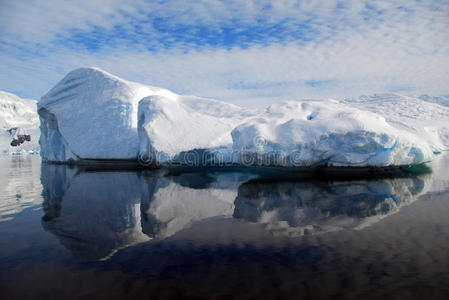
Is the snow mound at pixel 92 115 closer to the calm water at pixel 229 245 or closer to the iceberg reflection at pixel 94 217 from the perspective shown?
the iceberg reflection at pixel 94 217

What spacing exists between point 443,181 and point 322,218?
6.12 metres

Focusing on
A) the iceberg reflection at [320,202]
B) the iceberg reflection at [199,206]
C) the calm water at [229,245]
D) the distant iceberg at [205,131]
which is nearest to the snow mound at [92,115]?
the distant iceberg at [205,131]

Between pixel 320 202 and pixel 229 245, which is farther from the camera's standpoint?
pixel 320 202

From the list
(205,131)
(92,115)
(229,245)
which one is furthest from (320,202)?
(92,115)

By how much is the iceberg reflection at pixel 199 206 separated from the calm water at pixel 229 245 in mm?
31

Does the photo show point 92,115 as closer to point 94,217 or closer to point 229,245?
point 94,217

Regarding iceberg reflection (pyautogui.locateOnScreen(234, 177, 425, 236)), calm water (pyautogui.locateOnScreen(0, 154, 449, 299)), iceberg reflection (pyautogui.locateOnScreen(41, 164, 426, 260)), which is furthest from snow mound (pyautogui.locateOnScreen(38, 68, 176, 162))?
iceberg reflection (pyautogui.locateOnScreen(234, 177, 425, 236))

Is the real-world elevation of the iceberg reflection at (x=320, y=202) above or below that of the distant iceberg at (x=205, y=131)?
below

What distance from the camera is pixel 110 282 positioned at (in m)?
3.05

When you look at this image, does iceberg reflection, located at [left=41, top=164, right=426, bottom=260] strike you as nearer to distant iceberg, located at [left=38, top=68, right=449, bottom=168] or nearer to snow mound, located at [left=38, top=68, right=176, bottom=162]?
distant iceberg, located at [left=38, top=68, right=449, bottom=168]

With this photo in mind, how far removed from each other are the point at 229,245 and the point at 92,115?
559 inches

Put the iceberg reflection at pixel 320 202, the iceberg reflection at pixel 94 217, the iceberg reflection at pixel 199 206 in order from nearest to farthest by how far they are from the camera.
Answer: the iceberg reflection at pixel 94 217 → the iceberg reflection at pixel 199 206 → the iceberg reflection at pixel 320 202

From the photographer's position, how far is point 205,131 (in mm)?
12742

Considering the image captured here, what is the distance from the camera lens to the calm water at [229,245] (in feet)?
9.63
